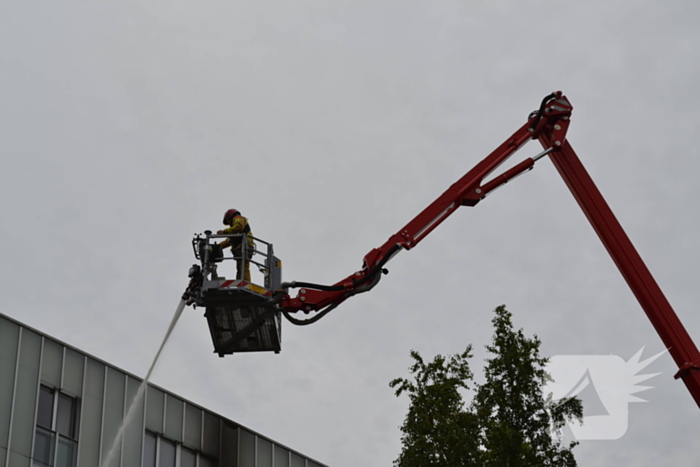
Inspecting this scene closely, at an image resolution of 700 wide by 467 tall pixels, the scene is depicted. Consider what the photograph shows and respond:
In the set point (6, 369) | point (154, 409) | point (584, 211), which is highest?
point (154, 409)

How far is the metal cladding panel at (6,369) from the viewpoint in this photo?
21.8 m

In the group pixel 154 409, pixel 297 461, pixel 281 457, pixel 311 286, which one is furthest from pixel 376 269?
pixel 297 461

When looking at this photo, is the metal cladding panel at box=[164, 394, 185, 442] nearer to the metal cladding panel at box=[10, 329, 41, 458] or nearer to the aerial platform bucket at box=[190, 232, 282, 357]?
the metal cladding panel at box=[10, 329, 41, 458]

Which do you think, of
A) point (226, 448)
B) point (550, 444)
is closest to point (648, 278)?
point (550, 444)

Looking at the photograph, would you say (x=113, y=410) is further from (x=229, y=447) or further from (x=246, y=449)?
(x=246, y=449)

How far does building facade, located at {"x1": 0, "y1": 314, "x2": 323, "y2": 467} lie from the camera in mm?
22250

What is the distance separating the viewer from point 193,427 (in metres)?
27.5

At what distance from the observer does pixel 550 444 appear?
95.3 feet

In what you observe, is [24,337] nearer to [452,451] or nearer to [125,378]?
[125,378]

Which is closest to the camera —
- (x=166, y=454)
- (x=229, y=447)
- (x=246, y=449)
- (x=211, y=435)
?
(x=166, y=454)

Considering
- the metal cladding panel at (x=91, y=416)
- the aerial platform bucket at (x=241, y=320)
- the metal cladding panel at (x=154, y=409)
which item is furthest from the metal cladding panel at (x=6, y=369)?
the aerial platform bucket at (x=241, y=320)

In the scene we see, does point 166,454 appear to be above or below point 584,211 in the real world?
above

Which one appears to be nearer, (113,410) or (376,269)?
(376,269)

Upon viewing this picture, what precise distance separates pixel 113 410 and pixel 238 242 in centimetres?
995
